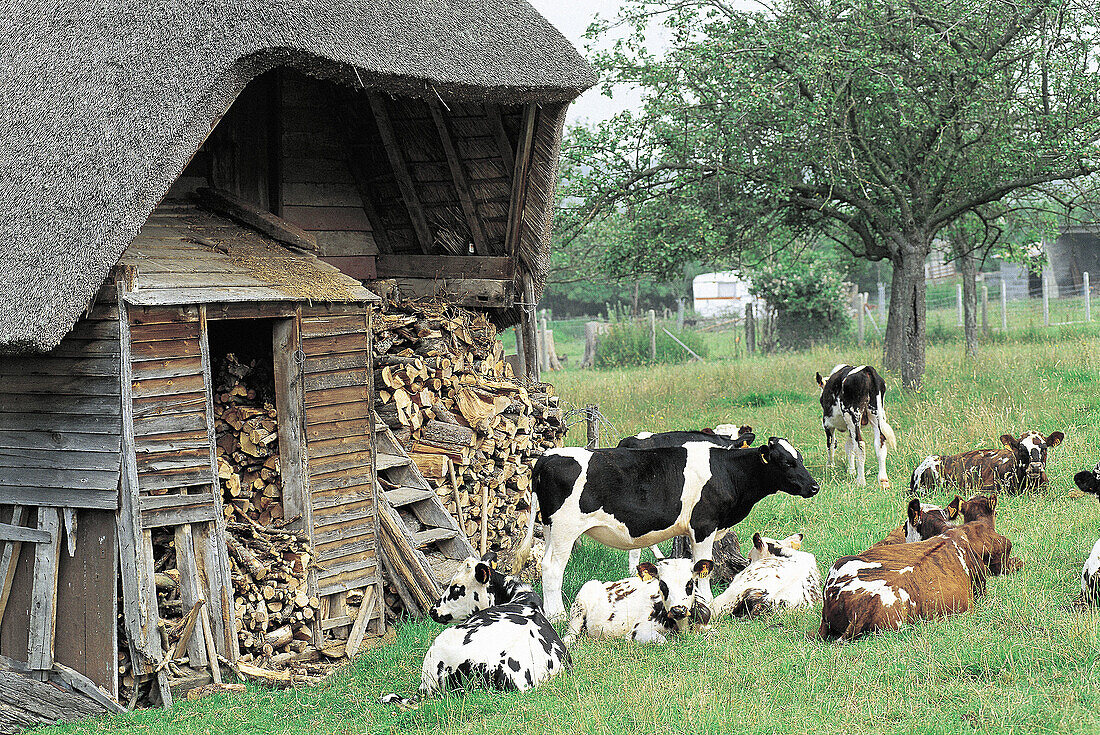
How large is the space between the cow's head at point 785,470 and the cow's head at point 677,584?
1.10 meters

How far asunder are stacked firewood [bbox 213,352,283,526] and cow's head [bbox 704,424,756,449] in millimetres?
3675

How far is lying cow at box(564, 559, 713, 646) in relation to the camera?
655 cm

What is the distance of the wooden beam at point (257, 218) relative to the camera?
8.39 meters

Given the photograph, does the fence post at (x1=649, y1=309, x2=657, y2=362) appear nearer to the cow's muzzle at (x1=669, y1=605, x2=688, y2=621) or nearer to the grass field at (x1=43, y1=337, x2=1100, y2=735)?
the grass field at (x1=43, y1=337, x2=1100, y2=735)

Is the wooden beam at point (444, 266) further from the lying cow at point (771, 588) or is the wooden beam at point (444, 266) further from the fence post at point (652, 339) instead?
the fence post at point (652, 339)

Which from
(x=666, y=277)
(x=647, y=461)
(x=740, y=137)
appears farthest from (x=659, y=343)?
(x=647, y=461)

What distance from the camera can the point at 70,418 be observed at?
6.47 meters

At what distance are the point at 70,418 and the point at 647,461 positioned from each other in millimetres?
4070

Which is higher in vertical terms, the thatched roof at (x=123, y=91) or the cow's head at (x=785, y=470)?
the thatched roof at (x=123, y=91)

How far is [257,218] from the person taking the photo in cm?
848

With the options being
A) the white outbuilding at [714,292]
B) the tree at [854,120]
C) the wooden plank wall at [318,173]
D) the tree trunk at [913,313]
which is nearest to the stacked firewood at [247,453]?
the wooden plank wall at [318,173]

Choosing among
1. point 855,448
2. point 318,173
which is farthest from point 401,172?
point 855,448

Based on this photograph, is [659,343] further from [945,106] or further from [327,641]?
[327,641]

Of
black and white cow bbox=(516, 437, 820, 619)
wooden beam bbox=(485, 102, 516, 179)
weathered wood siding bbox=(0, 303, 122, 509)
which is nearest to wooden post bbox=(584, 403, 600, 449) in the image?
wooden beam bbox=(485, 102, 516, 179)
